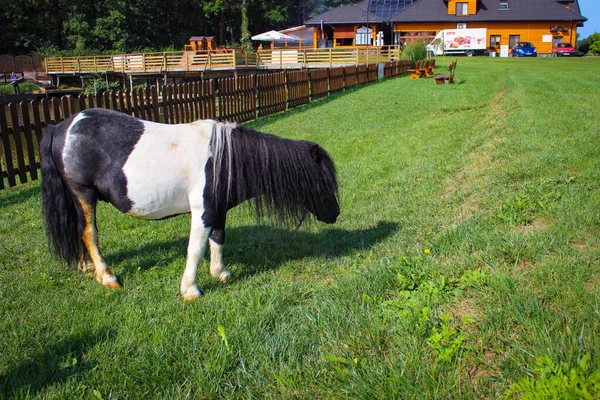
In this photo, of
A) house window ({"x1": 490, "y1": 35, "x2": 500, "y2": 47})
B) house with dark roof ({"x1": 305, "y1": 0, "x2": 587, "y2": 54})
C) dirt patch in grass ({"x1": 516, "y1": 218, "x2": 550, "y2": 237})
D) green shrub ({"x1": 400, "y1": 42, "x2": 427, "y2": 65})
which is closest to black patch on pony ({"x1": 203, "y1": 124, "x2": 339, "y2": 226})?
dirt patch in grass ({"x1": 516, "y1": 218, "x2": 550, "y2": 237})

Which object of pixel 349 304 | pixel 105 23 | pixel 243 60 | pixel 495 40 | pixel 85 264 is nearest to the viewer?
pixel 349 304

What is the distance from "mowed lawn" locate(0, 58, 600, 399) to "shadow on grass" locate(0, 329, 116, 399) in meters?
0.01

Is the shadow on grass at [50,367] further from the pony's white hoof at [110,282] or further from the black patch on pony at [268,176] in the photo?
the black patch on pony at [268,176]

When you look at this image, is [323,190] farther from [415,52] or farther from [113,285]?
[415,52]

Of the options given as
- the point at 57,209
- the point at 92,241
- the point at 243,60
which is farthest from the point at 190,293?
the point at 243,60

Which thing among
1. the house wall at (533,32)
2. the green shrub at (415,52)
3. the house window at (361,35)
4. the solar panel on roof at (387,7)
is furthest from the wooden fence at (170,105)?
the house wall at (533,32)

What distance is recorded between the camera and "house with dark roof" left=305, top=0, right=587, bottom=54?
6022 centimetres

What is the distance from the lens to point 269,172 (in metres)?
4.45

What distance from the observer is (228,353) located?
124 inches

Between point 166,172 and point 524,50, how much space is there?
59888mm

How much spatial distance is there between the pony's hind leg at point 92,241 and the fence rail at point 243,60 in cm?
3649

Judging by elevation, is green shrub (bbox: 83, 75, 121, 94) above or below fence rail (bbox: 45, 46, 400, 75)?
below

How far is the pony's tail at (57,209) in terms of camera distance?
4562 mm

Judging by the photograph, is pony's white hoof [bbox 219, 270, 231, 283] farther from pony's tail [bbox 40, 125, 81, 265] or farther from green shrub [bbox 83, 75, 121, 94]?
green shrub [bbox 83, 75, 121, 94]
